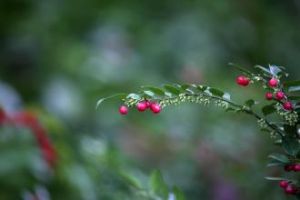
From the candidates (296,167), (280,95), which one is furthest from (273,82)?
(296,167)

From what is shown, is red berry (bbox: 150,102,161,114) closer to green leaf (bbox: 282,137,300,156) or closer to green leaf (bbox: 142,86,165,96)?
green leaf (bbox: 142,86,165,96)

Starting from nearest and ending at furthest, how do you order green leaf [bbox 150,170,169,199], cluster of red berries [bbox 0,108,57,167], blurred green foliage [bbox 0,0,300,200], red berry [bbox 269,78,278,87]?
red berry [bbox 269,78,278,87] < green leaf [bbox 150,170,169,199] < cluster of red berries [bbox 0,108,57,167] < blurred green foliage [bbox 0,0,300,200]

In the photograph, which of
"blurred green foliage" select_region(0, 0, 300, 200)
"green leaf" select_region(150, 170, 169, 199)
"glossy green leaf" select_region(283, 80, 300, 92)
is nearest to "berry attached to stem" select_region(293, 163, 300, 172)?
"glossy green leaf" select_region(283, 80, 300, 92)

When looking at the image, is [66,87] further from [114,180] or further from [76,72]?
[114,180]

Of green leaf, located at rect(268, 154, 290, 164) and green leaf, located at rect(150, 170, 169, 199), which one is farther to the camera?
green leaf, located at rect(150, 170, 169, 199)

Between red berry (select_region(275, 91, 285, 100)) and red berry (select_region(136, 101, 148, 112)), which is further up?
red berry (select_region(136, 101, 148, 112))

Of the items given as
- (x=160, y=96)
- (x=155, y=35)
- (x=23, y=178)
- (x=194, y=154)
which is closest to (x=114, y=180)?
(x=23, y=178)
